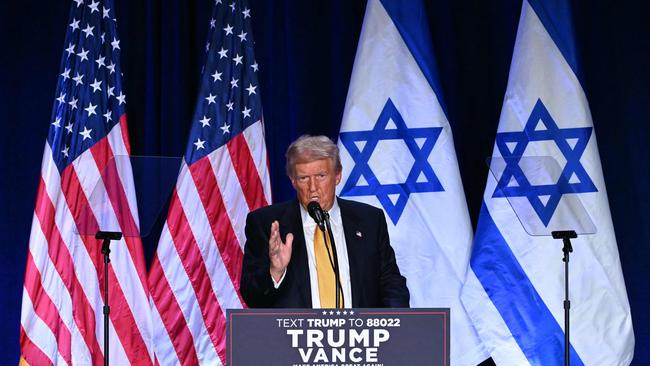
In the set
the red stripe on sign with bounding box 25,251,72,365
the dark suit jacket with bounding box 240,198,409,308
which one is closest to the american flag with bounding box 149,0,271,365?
the red stripe on sign with bounding box 25,251,72,365

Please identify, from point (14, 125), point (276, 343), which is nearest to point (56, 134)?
point (14, 125)

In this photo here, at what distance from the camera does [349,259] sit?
3457 mm

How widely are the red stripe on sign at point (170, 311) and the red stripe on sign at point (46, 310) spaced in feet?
1.60

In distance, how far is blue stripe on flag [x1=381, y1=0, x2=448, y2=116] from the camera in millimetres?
5008

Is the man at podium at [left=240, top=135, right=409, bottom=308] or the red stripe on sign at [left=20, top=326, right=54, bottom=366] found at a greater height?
the man at podium at [left=240, top=135, right=409, bottom=308]

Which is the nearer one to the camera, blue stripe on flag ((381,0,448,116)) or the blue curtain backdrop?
blue stripe on flag ((381,0,448,116))

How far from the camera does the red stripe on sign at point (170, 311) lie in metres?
4.93

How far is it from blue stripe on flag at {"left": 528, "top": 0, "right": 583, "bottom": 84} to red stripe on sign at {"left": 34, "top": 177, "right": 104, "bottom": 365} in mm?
2702

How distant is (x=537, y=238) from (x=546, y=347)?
1.77 ft

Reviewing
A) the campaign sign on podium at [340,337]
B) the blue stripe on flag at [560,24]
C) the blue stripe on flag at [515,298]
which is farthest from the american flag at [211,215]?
the campaign sign on podium at [340,337]

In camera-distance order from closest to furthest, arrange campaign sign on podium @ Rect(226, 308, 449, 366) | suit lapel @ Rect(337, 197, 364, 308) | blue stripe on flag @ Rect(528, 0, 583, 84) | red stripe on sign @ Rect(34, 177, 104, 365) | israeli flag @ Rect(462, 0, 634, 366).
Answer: campaign sign on podium @ Rect(226, 308, 449, 366) → suit lapel @ Rect(337, 197, 364, 308) → israeli flag @ Rect(462, 0, 634, 366) → blue stripe on flag @ Rect(528, 0, 583, 84) → red stripe on sign @ Rect(34, 177, 104, 365)

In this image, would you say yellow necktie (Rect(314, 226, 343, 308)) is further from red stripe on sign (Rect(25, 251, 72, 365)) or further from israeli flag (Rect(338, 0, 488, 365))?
red stripe on sign (Rect(25, 251, 72, 365))

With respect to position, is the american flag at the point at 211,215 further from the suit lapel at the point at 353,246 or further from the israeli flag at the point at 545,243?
the suit lapel at the point at 353,246

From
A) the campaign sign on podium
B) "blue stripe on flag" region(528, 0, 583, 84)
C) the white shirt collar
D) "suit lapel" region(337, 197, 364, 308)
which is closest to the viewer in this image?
the campaign sign on podium
